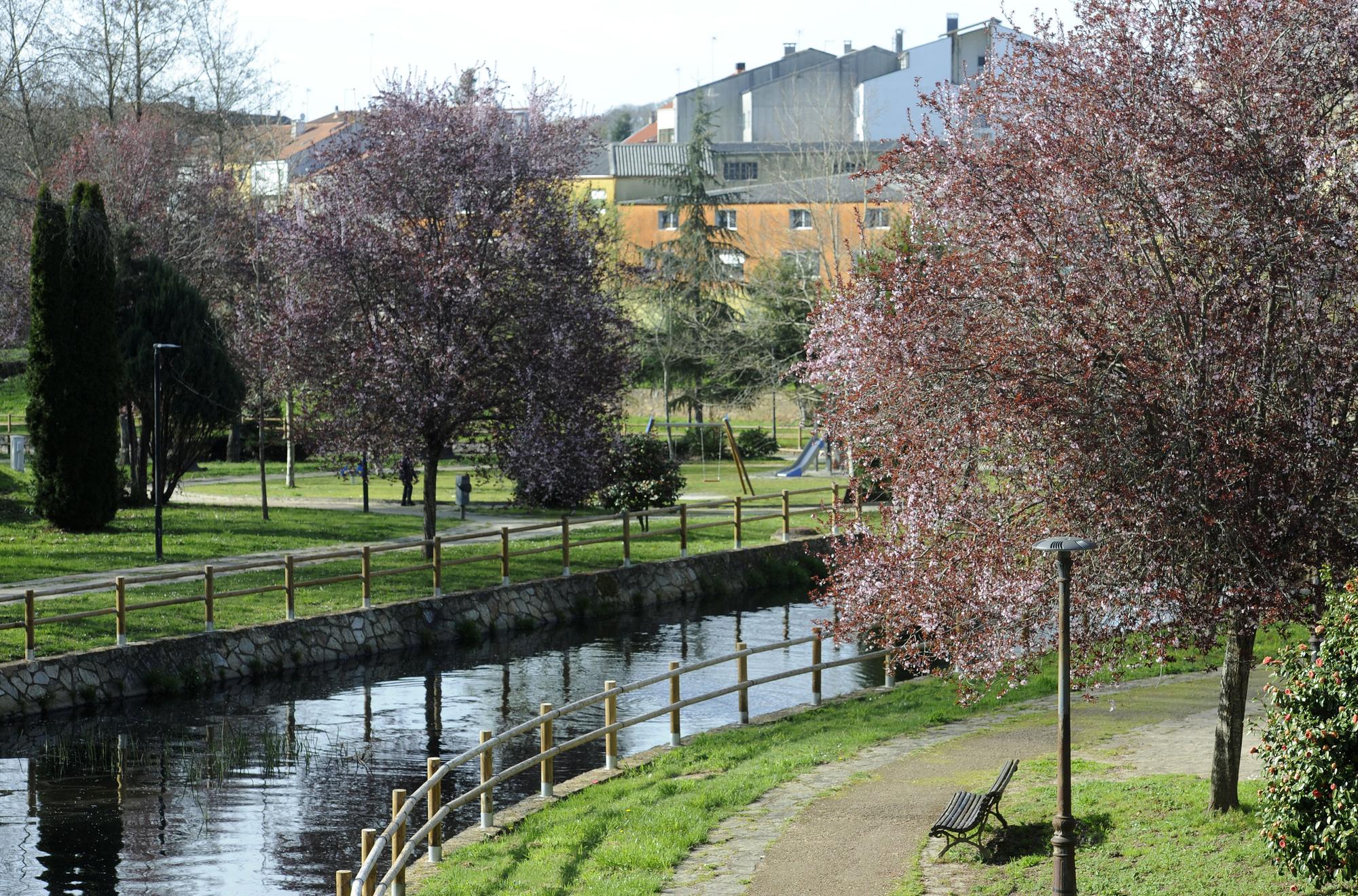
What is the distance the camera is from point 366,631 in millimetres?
21875

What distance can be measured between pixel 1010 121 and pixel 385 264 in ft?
48.5

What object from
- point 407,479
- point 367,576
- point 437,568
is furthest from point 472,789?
point 407,479

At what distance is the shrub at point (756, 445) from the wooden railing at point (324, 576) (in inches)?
653

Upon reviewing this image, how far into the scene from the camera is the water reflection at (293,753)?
12.8m

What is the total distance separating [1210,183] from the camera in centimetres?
1002

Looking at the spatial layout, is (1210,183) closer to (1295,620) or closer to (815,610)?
(1295,620)

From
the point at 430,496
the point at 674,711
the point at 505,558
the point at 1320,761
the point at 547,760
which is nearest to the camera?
the point at 1320,761

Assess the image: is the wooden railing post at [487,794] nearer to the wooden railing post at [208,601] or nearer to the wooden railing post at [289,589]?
the wooden railing post at [208,601]

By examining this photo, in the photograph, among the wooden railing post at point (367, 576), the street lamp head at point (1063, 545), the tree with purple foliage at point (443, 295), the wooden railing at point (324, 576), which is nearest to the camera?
the street lamp head at point (1063, 545)

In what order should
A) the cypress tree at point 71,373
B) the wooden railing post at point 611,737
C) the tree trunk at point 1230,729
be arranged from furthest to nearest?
the cypress tree at point 71,373 → the wooden railing post at point 611,737 → the tree trunk at point 1230,729

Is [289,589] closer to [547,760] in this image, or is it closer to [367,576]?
[367,576]

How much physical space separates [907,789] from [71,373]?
20.6m

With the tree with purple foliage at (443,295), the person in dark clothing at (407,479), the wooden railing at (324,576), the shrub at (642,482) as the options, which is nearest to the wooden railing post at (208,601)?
the wooden railing at (324,576)

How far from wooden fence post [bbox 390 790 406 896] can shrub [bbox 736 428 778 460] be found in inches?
1450
